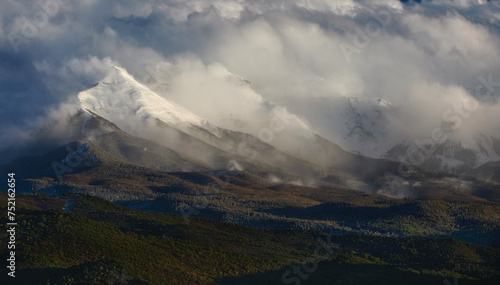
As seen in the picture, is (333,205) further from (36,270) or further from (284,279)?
(36,270)

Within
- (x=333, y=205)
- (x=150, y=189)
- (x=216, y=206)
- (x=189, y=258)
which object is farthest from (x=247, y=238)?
(x=150, y=189)

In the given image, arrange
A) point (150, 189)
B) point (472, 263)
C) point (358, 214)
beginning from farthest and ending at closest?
point (150, 189) < point (358, 214) < point (472, 263)

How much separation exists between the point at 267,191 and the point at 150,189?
31950 millimetres

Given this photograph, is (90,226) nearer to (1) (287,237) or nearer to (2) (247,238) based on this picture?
(2) (247,238)

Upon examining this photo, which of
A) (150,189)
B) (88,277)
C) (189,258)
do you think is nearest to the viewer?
(88,277)

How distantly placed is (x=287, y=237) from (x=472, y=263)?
95.6ft

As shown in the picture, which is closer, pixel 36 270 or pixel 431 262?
pixel 36 270

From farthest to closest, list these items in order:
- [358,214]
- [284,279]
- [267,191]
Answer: [267,191], [358,214], [284,279]

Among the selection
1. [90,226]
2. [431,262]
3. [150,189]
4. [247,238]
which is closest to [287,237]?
[247,238]

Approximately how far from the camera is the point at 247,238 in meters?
108

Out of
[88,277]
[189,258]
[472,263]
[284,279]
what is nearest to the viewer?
[88,277]

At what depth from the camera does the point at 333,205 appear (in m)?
154

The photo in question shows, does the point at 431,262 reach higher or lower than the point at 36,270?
higher

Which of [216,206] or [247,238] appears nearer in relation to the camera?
[247,238]
